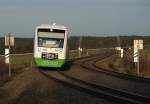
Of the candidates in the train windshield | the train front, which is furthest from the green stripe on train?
the train windshield

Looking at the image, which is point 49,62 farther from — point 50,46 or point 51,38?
point 51,38

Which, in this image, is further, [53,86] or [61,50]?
[61,50]

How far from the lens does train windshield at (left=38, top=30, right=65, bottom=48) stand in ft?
122

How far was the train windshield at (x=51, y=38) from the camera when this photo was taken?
37.2 m

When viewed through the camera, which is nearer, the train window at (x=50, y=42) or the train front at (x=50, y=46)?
the train front at (x=50, y=46)

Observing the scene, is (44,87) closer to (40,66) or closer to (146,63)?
(40,66)

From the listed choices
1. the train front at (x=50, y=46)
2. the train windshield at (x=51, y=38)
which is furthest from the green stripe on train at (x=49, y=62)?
the train windshield at (x=51, y=38)

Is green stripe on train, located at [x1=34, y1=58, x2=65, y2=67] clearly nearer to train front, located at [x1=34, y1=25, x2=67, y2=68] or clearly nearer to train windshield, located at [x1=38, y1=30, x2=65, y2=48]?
train front, located at [x1=34, y1=25, x2=67, y2=68]

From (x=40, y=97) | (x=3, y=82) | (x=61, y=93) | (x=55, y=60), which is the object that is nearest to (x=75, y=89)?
(x=61, y=93)

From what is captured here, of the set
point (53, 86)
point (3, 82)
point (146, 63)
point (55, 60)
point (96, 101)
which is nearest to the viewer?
point (96, 101)

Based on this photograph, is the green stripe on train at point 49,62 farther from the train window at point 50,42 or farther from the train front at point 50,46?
the train window at point 50,42

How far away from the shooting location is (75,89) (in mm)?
21703

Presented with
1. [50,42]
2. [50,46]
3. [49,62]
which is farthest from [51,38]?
[49,62]

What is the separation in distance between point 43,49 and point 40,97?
18.6 m
